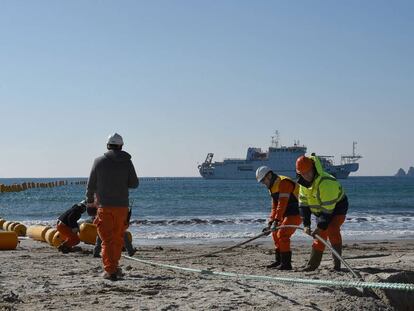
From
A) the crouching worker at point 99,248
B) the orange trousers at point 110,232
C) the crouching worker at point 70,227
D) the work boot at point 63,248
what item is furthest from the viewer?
the crouching worker at point 70,227

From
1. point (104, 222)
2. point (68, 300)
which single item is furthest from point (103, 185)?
point (68, 300)

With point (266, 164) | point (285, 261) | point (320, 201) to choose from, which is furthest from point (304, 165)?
point (266, 164)

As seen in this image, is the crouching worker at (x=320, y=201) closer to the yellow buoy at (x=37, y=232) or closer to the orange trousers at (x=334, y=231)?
the orange trousers at (x=334, y=231)

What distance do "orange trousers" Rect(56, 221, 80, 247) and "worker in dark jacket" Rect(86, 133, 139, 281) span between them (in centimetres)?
444

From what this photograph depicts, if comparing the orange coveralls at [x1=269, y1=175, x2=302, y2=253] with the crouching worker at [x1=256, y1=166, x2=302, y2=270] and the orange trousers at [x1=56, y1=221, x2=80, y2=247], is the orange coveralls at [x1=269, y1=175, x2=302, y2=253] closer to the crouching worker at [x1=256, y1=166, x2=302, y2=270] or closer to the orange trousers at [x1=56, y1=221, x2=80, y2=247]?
the crouching worker at [x1=256, y1=166, x2=302, y2=270]

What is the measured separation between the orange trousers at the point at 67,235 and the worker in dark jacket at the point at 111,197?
4439 mm

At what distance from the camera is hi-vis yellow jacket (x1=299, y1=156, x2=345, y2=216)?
8.28 metres

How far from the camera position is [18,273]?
8375mm

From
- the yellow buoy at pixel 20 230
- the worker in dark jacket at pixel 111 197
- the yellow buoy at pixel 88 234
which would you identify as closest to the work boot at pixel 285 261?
the worker in dark jacket at pixel 111 197

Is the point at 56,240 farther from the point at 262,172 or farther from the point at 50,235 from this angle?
the point at 262,172

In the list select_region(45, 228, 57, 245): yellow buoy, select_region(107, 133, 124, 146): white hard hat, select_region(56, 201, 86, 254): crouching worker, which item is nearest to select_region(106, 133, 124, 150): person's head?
select_region(107, 133, 124, 146): white hard hat

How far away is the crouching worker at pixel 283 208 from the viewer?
9.04 metres

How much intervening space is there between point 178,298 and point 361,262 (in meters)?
4.05

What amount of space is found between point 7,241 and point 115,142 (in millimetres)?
5669
